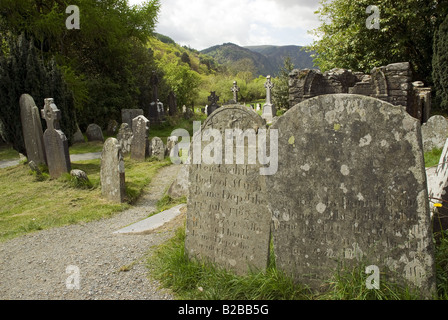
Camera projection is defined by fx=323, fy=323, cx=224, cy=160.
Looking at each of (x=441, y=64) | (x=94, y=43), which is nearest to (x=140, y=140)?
(x=94, y=43)

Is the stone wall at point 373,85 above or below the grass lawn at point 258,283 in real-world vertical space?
above

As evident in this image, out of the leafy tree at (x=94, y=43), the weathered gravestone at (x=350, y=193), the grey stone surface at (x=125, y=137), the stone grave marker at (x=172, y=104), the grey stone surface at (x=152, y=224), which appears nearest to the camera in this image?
the weathered gravestone at (x=350, y=193)

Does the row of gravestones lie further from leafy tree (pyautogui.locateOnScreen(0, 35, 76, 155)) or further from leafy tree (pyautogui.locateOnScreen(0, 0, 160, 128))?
leafy tree (pyautogui.locateOnScreen(0, 0, 160, 128))

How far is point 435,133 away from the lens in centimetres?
971

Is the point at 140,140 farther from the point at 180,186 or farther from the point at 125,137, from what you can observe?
the point at 180,186

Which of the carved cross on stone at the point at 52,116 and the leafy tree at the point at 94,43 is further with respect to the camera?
the leafy tree at the point at 94,43

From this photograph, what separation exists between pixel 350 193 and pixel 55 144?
898cm

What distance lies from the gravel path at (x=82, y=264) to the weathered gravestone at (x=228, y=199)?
78cm

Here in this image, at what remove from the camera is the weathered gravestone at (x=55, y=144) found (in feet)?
30.7

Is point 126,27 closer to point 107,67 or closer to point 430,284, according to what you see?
point 107,67

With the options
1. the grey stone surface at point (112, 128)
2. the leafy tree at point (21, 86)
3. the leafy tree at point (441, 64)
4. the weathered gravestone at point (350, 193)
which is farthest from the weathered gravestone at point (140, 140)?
the leafy tree at point (441, 64)

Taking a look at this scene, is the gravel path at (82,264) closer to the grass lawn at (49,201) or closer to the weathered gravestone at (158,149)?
the grass lawn at (49,201)

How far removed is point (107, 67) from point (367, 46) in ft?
53.8

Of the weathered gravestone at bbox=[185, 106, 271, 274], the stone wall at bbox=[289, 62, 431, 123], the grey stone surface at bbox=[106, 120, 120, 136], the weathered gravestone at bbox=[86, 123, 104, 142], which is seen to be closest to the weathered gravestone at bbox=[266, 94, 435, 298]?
the weathered gravestone at bbox=[185, 106, 271, 274]
